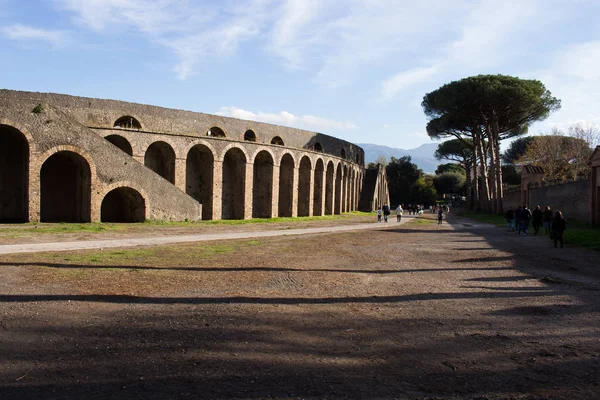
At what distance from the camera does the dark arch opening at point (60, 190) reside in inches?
765

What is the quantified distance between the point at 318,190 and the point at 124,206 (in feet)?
56.7

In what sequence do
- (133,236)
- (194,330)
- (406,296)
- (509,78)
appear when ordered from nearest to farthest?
(194,330), (406,296), (133,236), (509,78)

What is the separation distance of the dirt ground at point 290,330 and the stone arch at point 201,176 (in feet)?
50.5

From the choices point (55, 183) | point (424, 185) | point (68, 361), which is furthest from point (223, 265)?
point (424, 185)

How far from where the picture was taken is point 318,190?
3478 centimetres

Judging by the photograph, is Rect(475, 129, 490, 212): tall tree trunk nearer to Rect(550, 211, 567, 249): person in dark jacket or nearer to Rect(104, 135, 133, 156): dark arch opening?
Rect(550, 211, 567, 249): person in dark jacket

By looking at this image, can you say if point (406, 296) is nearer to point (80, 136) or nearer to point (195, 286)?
point (195, 286)

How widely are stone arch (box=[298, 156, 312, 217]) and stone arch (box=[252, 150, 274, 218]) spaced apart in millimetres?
Answer: 4345

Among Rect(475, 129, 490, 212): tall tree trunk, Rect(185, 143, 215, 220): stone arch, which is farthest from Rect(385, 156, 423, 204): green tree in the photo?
Rect(185, 143, 215, 220): stone arch

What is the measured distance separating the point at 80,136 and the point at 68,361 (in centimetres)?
1529

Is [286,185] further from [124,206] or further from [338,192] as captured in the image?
[124,206]

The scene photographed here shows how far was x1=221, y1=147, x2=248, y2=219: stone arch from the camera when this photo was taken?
1020 inches

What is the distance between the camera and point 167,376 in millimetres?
3289

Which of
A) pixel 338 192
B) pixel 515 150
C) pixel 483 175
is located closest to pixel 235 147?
pixel 338 192
